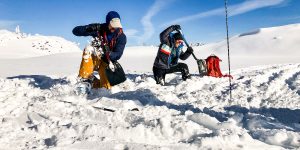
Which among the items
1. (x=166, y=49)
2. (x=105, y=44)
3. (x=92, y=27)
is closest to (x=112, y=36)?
(x=105, y=44)

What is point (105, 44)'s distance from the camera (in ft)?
26.8

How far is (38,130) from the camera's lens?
4.75 metres

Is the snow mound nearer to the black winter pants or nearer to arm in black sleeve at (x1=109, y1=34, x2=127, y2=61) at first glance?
the black winter pants

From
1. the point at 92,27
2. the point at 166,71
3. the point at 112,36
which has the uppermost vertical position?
the point at 92,27

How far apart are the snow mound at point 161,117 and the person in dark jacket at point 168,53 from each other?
449 mm

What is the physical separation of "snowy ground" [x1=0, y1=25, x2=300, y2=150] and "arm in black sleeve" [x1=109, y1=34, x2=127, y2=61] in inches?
24.7

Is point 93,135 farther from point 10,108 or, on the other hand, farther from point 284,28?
point 284,28

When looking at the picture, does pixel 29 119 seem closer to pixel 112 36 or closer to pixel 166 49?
pixel 112 36

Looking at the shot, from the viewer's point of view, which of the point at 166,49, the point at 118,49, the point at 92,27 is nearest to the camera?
→ the point at 118,49

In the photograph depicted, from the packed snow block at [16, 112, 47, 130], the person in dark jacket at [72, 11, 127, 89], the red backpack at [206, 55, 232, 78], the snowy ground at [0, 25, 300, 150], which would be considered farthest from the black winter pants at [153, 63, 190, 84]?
the packed snow block at [16, 112, 47, 130]

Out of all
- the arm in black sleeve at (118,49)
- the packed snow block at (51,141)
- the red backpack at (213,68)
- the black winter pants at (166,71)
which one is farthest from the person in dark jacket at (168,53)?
the packed snow block at (51,141)

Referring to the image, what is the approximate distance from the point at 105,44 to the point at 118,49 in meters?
0.28

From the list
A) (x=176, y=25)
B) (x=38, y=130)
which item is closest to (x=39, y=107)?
(x=38, y=130)

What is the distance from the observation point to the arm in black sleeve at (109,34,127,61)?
804cm
